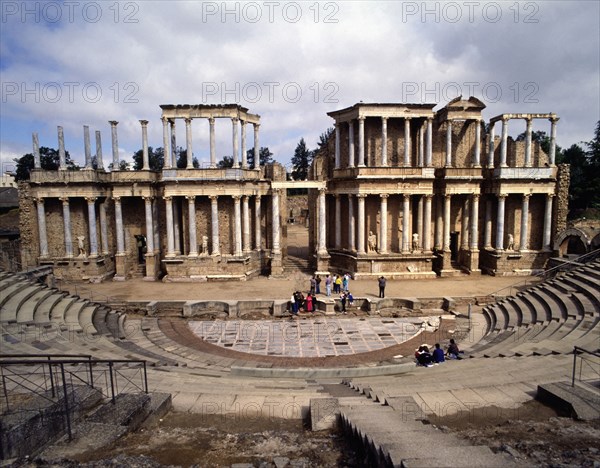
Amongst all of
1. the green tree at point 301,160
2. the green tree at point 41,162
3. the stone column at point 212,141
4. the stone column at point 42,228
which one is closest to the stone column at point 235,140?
the stone column at point 212,141

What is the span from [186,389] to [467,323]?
46.5ft

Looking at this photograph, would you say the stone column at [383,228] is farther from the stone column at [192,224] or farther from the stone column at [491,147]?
the stone column at [192,224]

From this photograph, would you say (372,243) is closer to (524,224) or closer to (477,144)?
(477,144)

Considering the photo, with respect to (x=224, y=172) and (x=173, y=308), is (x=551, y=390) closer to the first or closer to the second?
(x=173, y=308)

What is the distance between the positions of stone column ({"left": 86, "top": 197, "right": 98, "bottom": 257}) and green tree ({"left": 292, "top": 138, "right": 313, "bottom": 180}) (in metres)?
59.8

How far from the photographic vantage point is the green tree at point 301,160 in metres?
86.9

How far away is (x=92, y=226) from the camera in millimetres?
28656

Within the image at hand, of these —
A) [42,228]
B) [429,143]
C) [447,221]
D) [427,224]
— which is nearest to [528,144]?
[429,143]

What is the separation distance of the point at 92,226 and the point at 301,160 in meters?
65.0

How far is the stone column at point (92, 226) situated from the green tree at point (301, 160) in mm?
59838

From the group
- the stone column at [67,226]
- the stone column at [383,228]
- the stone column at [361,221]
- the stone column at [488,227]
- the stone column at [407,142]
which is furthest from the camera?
the stone column at [488,227]

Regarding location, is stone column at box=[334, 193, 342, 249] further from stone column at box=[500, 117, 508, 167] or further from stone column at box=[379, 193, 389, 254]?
stone column at box=[500, 117, 508, 167]

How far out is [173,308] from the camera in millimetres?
21578

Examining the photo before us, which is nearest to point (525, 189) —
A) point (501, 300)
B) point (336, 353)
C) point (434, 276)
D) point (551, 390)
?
point (434, 276)
